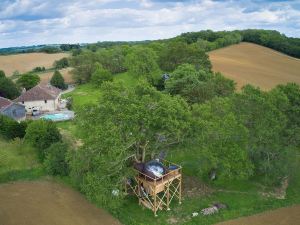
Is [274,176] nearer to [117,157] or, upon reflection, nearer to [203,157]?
[203,157]

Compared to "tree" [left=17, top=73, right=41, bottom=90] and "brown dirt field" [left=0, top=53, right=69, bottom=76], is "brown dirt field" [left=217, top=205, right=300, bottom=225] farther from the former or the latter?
"brown dirt field" [left=0, top=53, right=69, bottom=76]

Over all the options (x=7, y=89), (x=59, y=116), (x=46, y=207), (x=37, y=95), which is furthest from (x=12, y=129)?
(x=7, y=89)

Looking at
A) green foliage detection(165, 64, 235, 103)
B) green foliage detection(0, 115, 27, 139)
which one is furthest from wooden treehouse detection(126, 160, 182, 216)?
green foliage detection(165, 64, 235, 103)

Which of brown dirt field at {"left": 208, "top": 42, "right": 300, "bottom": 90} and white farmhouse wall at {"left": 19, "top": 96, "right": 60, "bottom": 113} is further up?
brown dirt field at {"left": 208, "top": 42, "right": 300, "bottom": 90}

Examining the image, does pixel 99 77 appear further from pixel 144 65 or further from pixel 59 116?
pixel 59 116

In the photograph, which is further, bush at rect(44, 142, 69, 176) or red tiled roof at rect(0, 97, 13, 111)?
red tiled roof at rect(0, 97, 13, 111)

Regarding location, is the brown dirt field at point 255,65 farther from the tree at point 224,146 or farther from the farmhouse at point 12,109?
the tree at point 224,146
